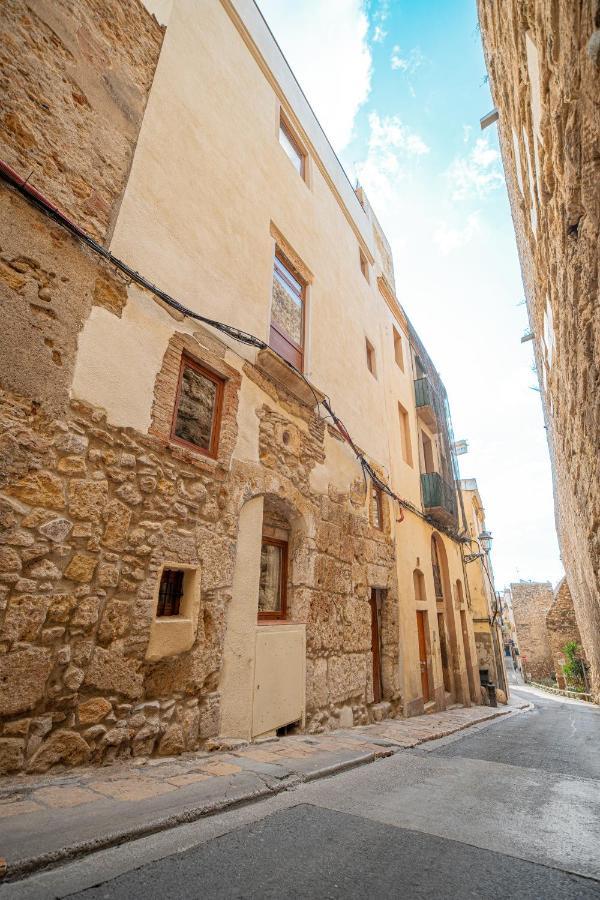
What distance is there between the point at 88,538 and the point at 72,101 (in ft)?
12.9

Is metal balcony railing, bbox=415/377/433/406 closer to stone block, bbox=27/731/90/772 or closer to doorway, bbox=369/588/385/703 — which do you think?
doorway, bbox=369/588/385/703

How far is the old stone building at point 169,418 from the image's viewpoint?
286 cm

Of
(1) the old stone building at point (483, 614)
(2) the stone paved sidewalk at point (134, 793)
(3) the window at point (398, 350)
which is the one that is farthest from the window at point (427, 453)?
(2) the stone paved sidewalk at point (134, 793)

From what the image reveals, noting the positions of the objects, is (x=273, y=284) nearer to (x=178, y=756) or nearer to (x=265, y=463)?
(x=265, y=463)

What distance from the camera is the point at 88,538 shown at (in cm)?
303

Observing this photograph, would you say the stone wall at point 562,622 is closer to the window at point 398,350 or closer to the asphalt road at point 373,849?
the window at point 398,350

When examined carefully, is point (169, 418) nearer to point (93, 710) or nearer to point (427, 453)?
point (93, 710)

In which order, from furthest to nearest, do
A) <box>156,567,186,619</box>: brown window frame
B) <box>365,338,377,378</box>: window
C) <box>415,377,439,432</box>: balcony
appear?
<box>415,377,439,432</box>: balcony, <box>365,338,377,378</box>: window, <box>156,567,186,619</box>: brown window frame

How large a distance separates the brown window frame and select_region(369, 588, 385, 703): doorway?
13.8ft

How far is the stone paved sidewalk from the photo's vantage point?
1.77 metres

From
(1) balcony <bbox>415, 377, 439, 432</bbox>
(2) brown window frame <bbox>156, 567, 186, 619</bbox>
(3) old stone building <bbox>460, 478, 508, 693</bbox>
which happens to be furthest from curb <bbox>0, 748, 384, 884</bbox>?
(3) old stone building <bbox>460, 478, 508, 693</bbox>

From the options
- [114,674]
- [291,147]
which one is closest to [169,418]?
[114,674]

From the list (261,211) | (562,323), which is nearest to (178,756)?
(562,323)

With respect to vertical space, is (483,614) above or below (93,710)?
above
